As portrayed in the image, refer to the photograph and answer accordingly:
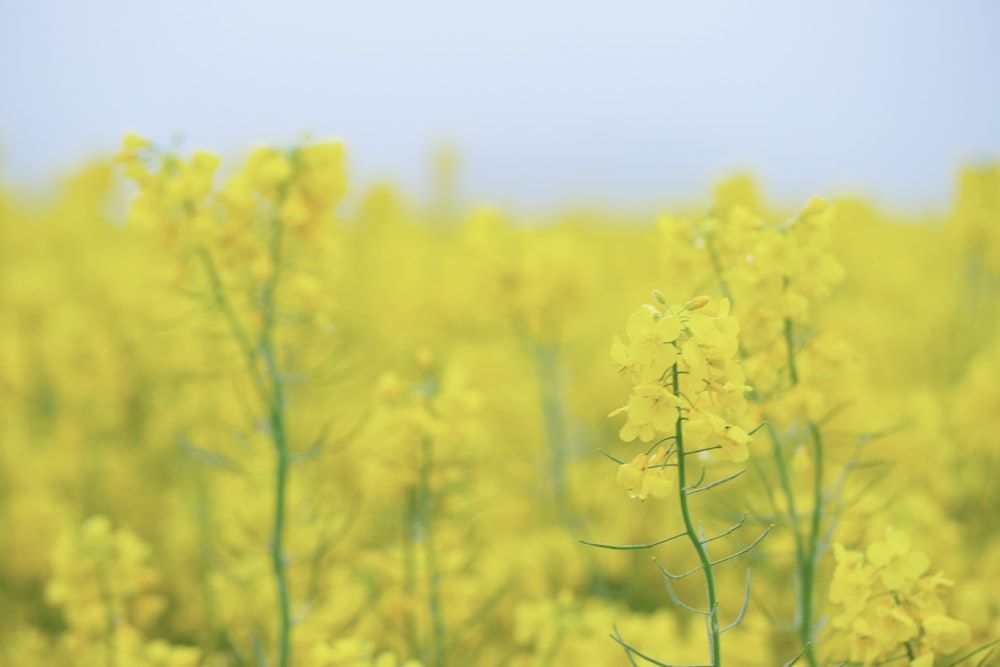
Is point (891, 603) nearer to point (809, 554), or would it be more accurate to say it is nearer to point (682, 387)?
point (809, 554)

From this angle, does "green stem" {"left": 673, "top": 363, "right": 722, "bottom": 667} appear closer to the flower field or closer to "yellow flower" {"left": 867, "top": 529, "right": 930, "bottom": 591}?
the flower field

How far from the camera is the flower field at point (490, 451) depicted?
1.60 metres

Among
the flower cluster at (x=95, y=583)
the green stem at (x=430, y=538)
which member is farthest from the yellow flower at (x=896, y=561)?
the flower cluster at (x=95, y=583)

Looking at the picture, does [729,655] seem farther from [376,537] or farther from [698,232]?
[376,537]

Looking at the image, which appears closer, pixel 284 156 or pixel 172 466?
pixel 284 156

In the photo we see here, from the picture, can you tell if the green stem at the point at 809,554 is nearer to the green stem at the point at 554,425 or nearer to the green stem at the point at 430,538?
the green stem at the point at 430,538

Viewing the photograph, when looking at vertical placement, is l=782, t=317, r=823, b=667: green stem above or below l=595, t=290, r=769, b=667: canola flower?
below

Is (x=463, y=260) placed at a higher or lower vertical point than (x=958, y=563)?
higher

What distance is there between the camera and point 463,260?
5.61m

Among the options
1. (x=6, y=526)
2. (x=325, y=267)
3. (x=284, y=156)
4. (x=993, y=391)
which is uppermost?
(x=284, y=156)

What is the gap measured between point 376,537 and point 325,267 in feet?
5.06

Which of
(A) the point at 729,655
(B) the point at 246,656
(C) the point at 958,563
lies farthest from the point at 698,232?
(B) the point at 246,656

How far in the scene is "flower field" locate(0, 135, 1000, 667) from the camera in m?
1.60

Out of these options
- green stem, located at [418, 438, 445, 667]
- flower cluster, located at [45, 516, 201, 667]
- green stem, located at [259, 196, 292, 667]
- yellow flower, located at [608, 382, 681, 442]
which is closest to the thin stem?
yellow flower, located at [608, 382, 681, 442]
